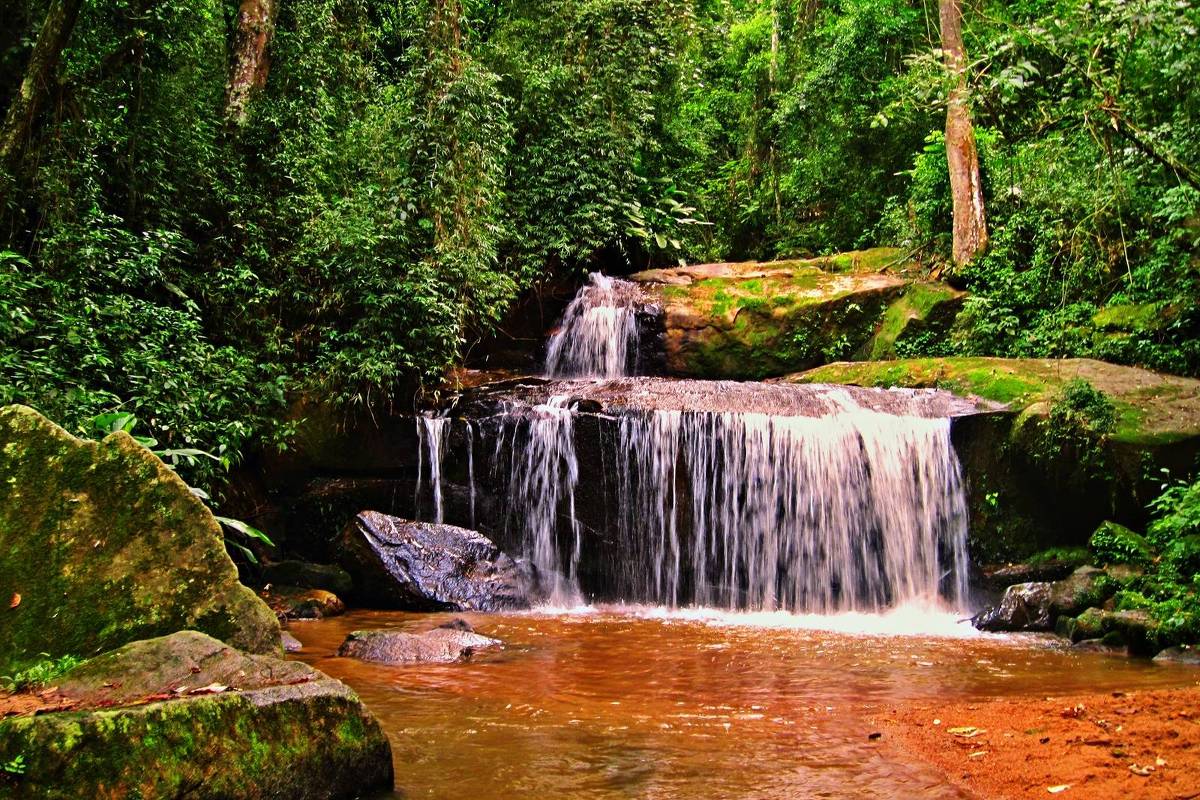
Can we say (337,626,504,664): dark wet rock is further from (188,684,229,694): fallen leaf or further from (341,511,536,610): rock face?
(188,684,229,694): fallen leaf

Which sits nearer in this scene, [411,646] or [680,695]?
[680,695]

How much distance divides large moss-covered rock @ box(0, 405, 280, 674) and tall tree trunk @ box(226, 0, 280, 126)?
1120 centimetres

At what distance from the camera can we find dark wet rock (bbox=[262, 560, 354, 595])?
10062 mm

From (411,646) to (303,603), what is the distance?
2931 millimetres

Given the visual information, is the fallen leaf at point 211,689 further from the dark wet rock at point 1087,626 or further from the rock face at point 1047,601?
the rock face at point 1047,601

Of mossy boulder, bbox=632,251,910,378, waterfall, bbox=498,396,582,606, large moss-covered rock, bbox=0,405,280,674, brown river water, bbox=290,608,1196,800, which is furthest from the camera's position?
mossy boulder, bbox=632,251,910,378

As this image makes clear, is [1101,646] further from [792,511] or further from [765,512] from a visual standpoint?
[765,512]

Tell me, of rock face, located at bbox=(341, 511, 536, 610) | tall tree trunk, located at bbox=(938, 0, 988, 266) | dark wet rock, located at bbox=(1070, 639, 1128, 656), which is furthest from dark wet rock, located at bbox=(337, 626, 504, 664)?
tall tree trunk, located at bbox=(938, 0, 988, 266)

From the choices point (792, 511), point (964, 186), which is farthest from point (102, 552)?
point (964, 186)

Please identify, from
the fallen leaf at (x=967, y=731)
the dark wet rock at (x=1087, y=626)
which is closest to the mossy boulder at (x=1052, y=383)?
the dark wet rock at (x=1087, y=626)

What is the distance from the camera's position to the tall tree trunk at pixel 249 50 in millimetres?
13953

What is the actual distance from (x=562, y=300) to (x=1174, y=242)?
971 cm

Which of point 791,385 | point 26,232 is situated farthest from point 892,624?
point 26,232

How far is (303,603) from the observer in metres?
9.31
